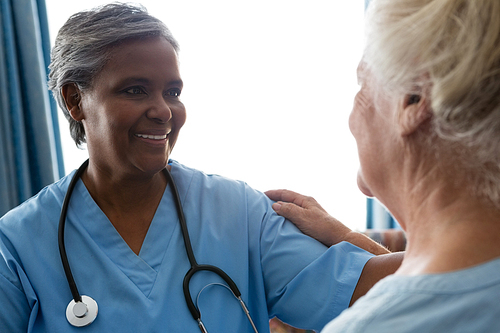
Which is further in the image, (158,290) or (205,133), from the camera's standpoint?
(205,133)

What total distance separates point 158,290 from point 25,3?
175 cm

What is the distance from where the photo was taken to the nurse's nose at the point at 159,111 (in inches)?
45.3

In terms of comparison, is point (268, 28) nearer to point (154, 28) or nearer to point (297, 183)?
point (297, 183)

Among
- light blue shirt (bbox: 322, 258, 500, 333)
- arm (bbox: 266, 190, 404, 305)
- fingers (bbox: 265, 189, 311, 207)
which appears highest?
light blue shirt (bbox: 322, 258, 500, 333)

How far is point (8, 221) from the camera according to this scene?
1.13 m

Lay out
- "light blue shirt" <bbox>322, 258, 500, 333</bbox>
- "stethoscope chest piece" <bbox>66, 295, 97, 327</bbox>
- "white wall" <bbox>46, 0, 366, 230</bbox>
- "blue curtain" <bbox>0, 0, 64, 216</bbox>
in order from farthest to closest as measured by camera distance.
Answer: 1. "white wall" <bbox>46, 0, 366, 230</bbox>
2. "blue curtain" <bbox>0, 0, 64, 216</bbox>
3. "stethoscope chest piece" <bbox>66, 295, 97, 327</bbox>
4. "light blue shirt" <bbox>322, 258, 500, 333</bbox>

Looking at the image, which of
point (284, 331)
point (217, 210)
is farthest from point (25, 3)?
point (284, 331)

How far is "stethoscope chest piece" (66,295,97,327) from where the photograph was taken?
99 cm

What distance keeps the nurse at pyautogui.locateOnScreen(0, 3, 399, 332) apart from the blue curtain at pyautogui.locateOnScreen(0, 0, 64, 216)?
1.05 meters

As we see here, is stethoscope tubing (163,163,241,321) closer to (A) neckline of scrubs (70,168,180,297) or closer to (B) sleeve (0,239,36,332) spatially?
(A) neckline of scrubs (70,168,180,297)

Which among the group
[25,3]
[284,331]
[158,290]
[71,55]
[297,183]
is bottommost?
[284,331]

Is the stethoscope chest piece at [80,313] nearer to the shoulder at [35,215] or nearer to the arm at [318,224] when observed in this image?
the shoulder at [35,215]

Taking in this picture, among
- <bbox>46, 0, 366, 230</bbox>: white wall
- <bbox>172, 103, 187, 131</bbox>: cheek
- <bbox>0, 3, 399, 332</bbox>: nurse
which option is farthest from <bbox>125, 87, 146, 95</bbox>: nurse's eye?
<bbox>46, 0, 366, 230</bbox>: white wall

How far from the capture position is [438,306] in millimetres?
511
